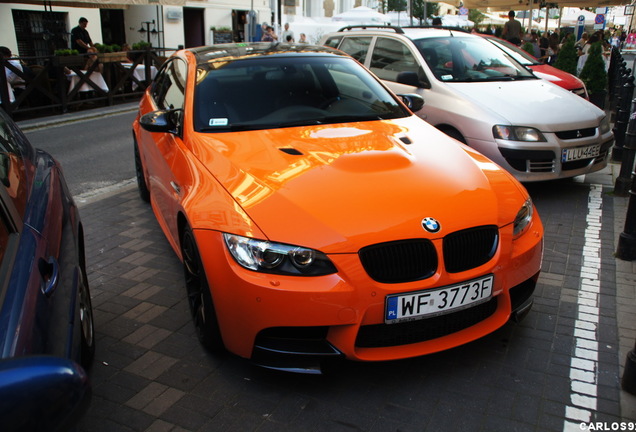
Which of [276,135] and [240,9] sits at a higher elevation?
[240,9]

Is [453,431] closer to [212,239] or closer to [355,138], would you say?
[212,239]

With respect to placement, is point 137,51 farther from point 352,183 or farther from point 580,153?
point 352,183

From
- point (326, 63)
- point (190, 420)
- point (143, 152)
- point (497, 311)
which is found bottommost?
point (190, 420)

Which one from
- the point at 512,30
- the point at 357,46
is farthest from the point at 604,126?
the point at 512,30

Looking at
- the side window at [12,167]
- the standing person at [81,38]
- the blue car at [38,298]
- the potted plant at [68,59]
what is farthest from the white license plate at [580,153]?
the standing person at [81,38]

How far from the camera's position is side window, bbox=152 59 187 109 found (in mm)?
4469

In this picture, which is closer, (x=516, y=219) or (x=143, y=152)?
(x=516, y=219)

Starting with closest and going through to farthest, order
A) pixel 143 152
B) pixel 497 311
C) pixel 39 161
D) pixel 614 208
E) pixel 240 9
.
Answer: pixel 497 311 → pixel 39 161 → pixel 143 152 → pixel 614 208 → pixel 240 9

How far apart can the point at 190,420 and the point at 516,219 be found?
1.97 m

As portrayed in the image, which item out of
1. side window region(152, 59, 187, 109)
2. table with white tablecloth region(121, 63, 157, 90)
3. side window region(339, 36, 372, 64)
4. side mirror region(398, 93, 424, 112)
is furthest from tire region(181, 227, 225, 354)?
table with white tablecloth region(121, 63, 157, 90)

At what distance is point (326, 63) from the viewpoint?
15.2ft

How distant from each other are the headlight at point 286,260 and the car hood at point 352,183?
1.6 inches

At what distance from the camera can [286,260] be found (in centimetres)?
273

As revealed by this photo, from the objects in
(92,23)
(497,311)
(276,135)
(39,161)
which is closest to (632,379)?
(497,311)
